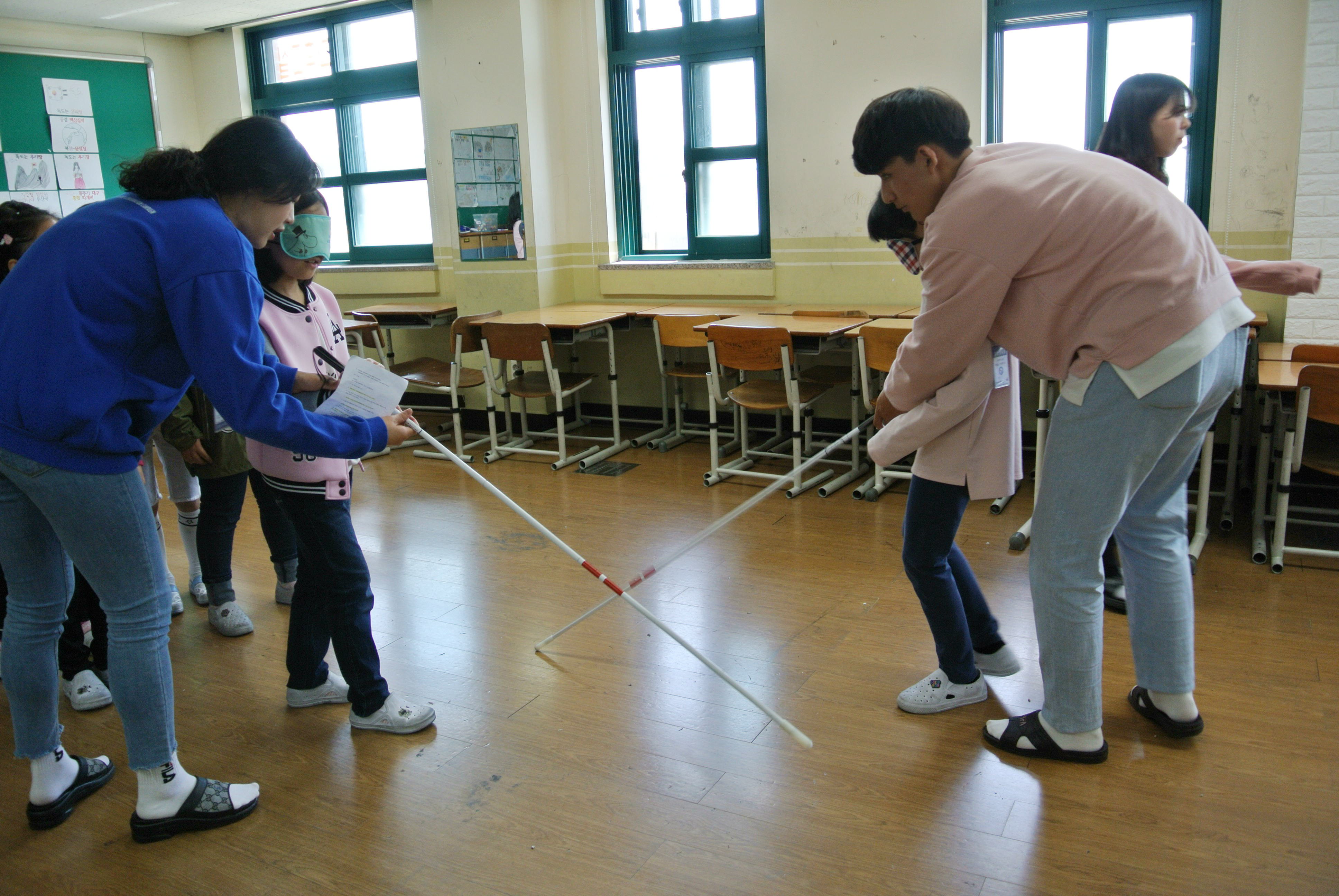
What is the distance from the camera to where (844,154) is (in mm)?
5312

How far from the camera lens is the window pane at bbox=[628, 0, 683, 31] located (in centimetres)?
593

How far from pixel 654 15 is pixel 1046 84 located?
2.45m

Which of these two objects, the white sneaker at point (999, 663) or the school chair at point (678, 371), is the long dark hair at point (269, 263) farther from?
the school chair at point (678, 371)

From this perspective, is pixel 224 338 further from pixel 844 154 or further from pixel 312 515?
pixel 844 154

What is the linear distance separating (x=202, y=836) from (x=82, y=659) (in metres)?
0.97

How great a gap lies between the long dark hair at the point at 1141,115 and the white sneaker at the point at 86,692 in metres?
3.25

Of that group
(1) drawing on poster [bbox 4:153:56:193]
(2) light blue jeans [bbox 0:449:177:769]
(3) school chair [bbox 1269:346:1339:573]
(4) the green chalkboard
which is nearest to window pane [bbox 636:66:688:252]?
(4) the green chalkboard

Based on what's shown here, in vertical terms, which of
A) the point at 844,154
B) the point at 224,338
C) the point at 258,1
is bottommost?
the point at 224,338

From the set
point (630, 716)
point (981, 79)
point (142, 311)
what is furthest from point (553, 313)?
point (142, 311)

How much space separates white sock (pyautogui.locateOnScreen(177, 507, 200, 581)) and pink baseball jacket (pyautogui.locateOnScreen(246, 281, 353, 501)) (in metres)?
1.25

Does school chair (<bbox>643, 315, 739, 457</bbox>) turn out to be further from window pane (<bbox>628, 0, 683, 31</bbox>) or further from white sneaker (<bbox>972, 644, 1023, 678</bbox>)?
white sneaker (<bbox>972, 644, 1023, 678</bbox>)

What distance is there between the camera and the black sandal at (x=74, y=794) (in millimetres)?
2109

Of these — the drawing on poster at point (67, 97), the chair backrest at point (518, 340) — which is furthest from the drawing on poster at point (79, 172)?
the chair backrest at point (518, 340)

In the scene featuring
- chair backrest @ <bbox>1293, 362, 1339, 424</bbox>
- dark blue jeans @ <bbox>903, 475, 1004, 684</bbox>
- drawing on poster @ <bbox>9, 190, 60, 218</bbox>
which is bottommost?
dark blue jeans @ <bbox>903, 475, 1004, 684</bbox>
